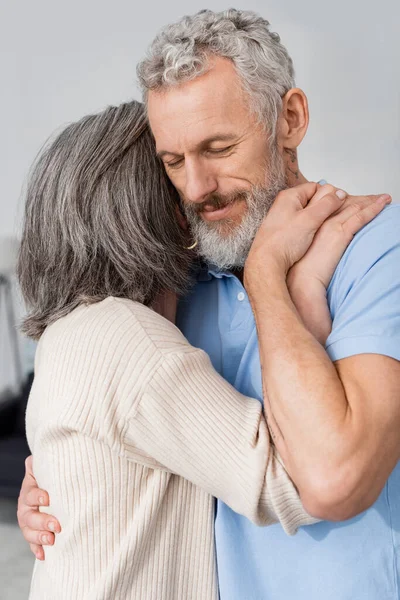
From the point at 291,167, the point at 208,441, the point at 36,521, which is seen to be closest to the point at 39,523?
the point at 36,521

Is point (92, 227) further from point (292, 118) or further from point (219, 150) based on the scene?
point (292, 118)

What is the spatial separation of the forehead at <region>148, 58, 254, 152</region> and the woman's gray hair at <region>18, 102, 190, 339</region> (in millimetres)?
72

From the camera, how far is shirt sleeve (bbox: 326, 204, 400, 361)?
1.16 metres

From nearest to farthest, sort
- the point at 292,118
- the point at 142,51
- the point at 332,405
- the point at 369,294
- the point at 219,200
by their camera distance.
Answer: the point at 332,405, the point at 369,294, the point at 219,200, the point at 292,118, the point at 142,51

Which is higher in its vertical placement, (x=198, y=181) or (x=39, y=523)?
(x=198, y=181)

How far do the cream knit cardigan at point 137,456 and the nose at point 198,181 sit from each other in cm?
29

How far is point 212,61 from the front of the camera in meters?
1.46

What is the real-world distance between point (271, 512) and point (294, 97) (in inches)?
34.6

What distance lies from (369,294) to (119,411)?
0.44 meters

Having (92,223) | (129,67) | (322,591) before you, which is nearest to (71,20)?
(129,67)

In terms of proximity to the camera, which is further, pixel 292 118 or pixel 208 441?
pixel 292 118

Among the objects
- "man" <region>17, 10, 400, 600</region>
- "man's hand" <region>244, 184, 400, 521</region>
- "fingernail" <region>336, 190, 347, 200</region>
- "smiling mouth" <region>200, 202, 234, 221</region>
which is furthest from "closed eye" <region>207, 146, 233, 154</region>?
"man's hand" <region>244, 184, 400, 521</region>

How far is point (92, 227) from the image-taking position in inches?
54.6

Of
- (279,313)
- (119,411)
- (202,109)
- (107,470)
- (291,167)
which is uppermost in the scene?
(202,109)
